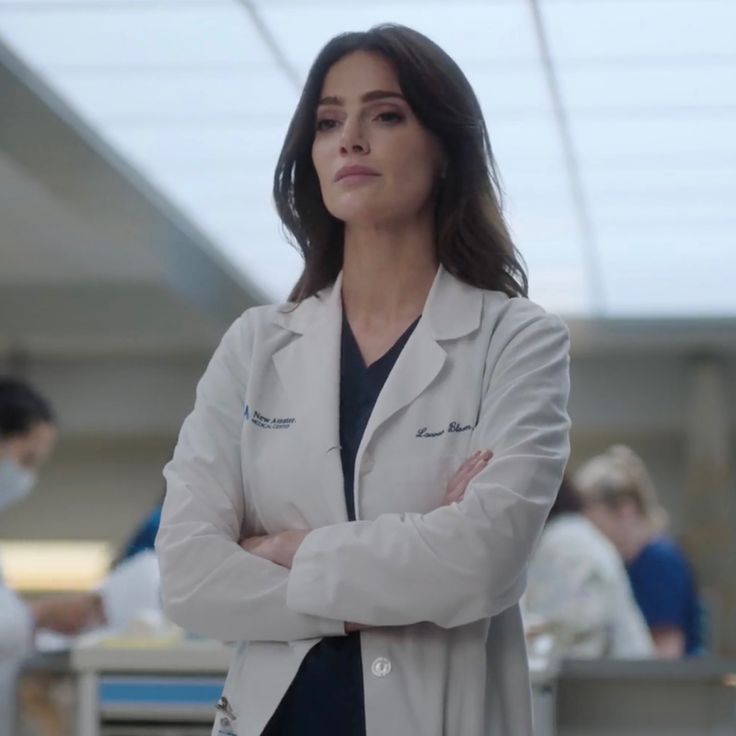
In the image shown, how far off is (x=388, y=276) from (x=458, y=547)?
0.42m

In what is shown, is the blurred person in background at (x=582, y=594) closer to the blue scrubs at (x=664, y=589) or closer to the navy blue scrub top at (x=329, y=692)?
the blue scrubs at (x=664, y=589)

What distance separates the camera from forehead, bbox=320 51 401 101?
86.6 inches

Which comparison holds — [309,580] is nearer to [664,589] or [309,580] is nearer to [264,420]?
[264,420]

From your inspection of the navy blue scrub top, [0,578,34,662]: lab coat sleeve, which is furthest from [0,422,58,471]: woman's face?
the navy blue scrub top

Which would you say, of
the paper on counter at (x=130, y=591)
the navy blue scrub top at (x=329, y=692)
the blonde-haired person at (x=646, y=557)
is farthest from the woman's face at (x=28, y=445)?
the navy blue scrub top at (x=329, y=692)

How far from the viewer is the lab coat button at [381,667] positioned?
200cm

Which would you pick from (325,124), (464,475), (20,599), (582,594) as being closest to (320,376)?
(464,475)

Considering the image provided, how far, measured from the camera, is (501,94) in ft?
24.1

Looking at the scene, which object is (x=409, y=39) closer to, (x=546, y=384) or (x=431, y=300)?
(x=431, y=300)

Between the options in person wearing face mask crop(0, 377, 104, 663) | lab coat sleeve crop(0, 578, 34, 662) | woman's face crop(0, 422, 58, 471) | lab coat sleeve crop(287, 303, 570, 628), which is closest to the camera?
lab coat sleeve crop(287, 303, 570, 628)

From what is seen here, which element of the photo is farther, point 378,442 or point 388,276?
point 388,276

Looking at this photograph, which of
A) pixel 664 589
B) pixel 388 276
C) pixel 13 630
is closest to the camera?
pixel 388 276

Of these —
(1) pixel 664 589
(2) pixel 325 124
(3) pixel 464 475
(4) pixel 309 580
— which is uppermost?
(1) pixel 664 589

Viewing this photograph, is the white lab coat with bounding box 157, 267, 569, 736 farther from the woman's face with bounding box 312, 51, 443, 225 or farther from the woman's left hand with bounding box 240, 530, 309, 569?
the woman's face with bounding box 312, 51, 443, 225
